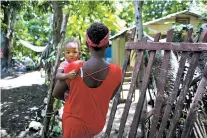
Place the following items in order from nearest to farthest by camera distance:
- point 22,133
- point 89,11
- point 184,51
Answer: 1. point 184,51
2. point 22,133
3. point 89,11

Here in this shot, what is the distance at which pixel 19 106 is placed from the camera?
767 cm

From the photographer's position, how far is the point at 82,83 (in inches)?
75.9

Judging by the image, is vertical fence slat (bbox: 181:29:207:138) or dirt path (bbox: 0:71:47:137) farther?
dirt path (bbox: 0:71:47:137)

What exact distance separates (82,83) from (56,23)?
4.35 metres

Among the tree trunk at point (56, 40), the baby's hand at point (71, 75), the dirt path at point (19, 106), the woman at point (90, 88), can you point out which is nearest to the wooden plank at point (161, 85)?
the woman at point (90, 88)

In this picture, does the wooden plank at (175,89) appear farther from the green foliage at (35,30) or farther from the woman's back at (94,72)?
the green foliage at (35,30)

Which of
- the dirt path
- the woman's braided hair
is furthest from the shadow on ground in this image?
the woman's braided hair

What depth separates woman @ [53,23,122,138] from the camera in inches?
75.3

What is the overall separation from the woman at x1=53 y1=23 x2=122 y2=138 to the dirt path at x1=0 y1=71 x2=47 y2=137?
371cm

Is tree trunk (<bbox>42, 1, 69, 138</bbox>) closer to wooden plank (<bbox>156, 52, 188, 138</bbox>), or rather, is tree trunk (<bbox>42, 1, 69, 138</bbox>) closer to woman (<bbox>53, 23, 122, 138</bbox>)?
wooden plank (<bbox>156, 52, 188, 138</bbox>)

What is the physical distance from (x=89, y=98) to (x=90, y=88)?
3.1 inches

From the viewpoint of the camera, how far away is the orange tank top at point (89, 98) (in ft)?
6.38

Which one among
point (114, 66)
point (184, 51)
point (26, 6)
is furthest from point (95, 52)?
point (26, 6)

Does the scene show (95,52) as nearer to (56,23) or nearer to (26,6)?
(56,23)
